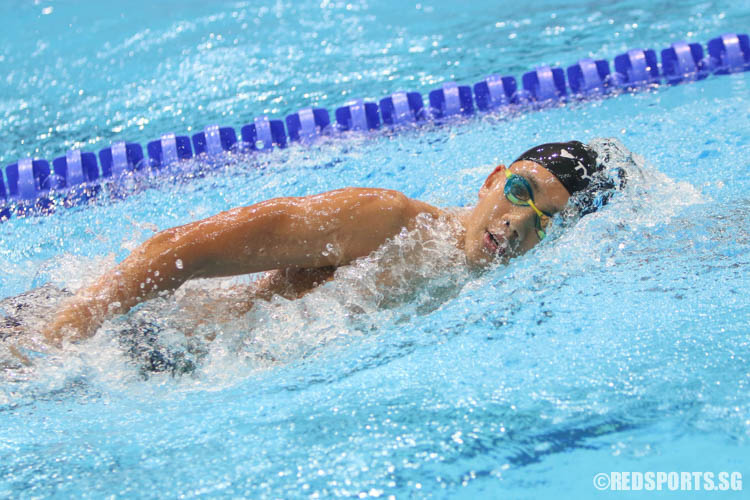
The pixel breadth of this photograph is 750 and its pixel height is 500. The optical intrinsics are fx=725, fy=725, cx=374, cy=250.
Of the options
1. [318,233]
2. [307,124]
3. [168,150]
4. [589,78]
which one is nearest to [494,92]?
[589,78]

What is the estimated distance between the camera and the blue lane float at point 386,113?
13.8 ft

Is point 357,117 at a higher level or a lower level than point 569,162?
higher

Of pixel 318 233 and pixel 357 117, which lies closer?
pixel 318 233

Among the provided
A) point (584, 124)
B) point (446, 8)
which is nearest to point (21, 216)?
point (584, 124)

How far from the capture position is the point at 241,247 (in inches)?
77.0

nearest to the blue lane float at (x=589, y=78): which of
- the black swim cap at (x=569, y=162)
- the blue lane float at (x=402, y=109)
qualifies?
the blue lane float at (x=402, y=109)

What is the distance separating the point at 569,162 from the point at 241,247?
115 centimetres

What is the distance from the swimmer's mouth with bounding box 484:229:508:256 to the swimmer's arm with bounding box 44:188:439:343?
359 mm

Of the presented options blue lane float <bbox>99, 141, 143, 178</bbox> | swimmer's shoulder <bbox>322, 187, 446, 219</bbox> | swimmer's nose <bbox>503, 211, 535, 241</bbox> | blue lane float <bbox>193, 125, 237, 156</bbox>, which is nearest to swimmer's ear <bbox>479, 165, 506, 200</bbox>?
swimmer's nose <bbox>503, 211, 535, 241</bbox>

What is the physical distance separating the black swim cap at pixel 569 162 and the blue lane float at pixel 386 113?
2221 millimetres

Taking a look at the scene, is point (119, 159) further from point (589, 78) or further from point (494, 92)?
point (589, 78)

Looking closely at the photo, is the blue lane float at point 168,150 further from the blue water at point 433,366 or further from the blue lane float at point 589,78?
the blue lane float at point 589,78

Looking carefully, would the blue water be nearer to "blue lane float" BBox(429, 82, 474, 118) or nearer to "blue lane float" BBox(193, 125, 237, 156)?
A: "blue lane float" BBox(193, 125, 237, 156)

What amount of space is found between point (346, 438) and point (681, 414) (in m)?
0.81
